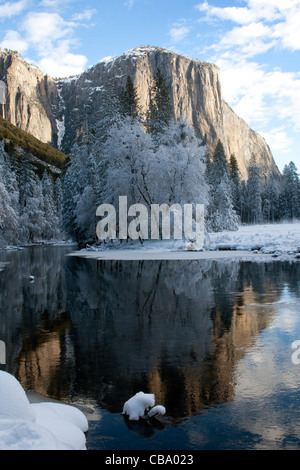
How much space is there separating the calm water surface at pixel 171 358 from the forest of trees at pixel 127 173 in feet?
76.2

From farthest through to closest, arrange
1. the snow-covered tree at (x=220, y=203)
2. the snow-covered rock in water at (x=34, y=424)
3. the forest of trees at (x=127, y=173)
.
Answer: the snow-covered tree at (x=220, y=203)
the forest of trees at (x=127, y=173)
the snow-covered rock in water at (x=34, y=424)

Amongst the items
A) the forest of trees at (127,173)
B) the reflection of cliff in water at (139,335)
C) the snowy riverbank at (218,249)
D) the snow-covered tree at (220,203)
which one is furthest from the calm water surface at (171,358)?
the snow-covered tree at (220,203)

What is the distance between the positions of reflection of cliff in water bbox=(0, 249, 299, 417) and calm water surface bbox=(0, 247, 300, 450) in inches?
1.0

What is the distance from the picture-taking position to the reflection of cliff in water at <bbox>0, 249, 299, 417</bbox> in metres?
5.38

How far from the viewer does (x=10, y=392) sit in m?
3.86

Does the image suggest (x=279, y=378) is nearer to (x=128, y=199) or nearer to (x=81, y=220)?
(x=128, y=199)

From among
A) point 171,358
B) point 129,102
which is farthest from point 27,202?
point 171,358

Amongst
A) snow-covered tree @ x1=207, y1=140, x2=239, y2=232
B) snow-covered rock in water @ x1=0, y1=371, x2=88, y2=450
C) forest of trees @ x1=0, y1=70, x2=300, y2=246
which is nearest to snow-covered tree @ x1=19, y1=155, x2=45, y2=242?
forest of trees @ x1=0, y1=70, x2=300, y2=246

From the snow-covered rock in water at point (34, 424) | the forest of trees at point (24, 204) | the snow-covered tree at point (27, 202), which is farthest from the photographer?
the snow-covered tree at point (27, 202)

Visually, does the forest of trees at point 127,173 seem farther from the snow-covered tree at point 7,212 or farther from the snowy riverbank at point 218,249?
the snowy riverbank at point 218,249

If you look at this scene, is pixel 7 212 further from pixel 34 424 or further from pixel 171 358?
pixel 34 424

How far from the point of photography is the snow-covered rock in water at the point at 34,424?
3416 millimetres

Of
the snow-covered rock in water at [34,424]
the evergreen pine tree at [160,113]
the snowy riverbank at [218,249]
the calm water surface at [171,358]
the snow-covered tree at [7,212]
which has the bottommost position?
the calm water surface at [171,358]

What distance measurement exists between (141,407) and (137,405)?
51mm
